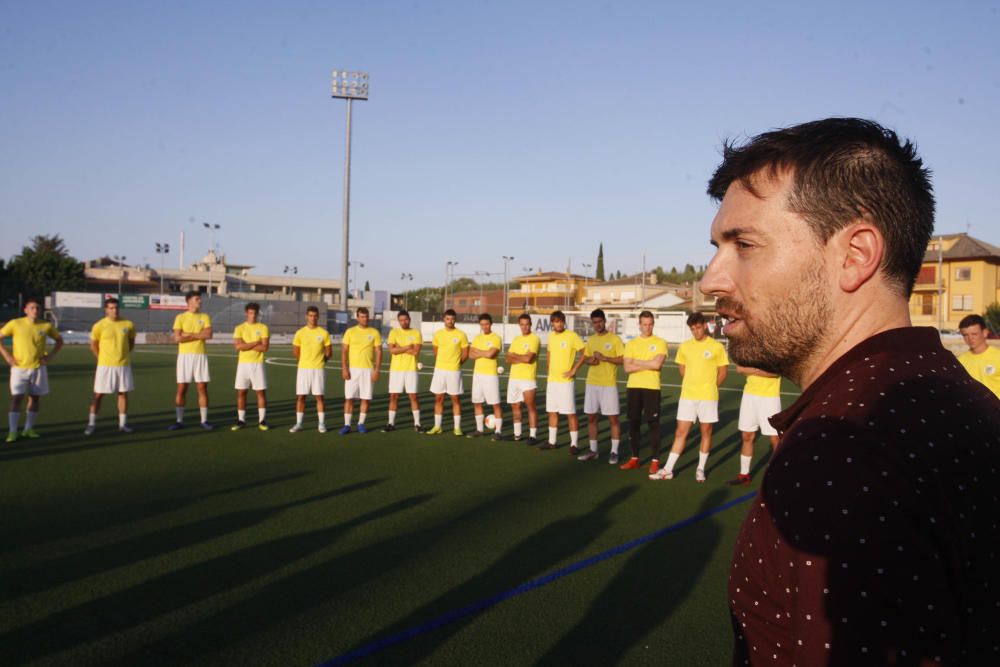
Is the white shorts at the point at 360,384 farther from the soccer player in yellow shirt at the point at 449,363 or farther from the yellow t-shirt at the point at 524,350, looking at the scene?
the yellow t-shirt at the point at 524,350

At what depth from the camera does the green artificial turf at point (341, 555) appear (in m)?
4.14

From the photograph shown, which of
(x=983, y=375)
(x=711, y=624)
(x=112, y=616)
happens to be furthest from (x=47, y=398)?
(x=983, y=375)

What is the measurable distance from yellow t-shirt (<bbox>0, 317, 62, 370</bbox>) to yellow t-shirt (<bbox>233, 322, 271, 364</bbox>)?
10.2 feet

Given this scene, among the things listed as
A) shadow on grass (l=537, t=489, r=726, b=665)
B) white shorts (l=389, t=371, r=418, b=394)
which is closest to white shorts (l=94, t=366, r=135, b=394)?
white shorts (l=389, t=371, r=418, b=394)

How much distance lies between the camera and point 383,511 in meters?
7.05

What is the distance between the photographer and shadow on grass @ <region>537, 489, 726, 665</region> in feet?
13.4

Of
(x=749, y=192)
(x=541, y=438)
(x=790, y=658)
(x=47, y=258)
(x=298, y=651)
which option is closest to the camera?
(x=790, y=658)

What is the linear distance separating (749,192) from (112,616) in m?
4.83

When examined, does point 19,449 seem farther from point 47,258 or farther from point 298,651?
point 47,258

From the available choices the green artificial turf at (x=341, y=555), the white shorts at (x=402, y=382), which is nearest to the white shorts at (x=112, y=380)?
the green artificial turf at (x=341, y=555)

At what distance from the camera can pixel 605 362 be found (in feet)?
35.8

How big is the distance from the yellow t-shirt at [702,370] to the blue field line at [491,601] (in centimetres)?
282

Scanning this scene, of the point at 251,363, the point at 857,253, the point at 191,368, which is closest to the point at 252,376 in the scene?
the point at 251,363

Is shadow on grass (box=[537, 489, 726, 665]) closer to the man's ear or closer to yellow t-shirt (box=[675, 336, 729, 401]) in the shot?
yellow t-shirt (box=[675, 336, 729, 401])
